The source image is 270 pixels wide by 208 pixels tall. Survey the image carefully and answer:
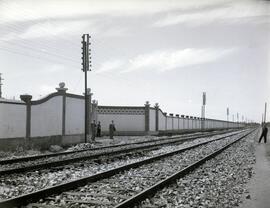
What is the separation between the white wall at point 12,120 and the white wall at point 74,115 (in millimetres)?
5489

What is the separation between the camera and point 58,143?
2473 centimetres

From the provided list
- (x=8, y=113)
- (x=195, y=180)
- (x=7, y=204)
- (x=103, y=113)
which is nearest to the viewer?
(x=7, y=204)

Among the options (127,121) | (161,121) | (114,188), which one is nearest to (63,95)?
(114,188)

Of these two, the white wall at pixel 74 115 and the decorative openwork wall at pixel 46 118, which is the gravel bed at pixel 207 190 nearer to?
the decorative openwork wall at pixel 46 118

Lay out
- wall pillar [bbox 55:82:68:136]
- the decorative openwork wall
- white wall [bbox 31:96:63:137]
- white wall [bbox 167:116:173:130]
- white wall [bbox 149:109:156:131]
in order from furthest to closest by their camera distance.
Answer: white wall [bbox 167:116:173:130] < white wall [bbox 149:109:156:131] < wall pillar [bbox 55:82:68:136] < white wall [bbox 31:96:63:137] < the decorative openwork wall

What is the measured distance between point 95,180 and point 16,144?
11.6m

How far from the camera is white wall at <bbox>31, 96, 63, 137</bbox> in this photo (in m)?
22.3

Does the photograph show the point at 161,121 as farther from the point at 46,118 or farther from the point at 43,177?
the point at 43,177

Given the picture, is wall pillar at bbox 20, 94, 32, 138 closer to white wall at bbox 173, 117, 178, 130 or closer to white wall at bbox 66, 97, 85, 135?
white wall at bbox 66, 97, 85, 135

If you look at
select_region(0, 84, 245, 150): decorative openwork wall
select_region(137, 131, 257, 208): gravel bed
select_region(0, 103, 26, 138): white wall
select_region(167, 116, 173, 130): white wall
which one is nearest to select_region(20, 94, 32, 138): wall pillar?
select_region(0, 84, 245, 150): decorative openwork wall

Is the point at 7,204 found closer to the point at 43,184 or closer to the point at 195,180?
the point at 43,184

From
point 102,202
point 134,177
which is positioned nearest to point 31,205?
point 102,202

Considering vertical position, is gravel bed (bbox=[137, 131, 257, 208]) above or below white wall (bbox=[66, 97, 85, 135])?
below

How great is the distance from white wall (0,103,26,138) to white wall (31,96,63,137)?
36.6 inches
